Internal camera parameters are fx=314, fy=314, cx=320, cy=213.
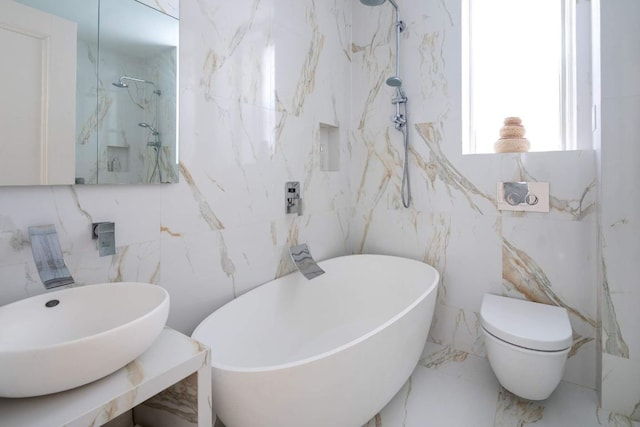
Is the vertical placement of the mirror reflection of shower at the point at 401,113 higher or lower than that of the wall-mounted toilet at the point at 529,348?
higher

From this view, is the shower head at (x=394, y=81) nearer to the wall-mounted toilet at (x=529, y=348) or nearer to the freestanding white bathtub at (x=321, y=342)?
the freestanding white bathtub at (x=321, y=342)

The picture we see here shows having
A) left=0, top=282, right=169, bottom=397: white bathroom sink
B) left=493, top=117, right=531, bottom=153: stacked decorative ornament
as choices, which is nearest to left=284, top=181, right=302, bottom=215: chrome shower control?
left=0, top=282, right=169, bottom=397: white bathroom sink

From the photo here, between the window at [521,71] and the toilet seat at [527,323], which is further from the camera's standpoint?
the window at [521,71]

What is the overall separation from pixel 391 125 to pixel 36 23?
2038 mm

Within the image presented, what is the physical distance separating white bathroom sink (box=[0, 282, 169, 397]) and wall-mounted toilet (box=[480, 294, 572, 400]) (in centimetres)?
154

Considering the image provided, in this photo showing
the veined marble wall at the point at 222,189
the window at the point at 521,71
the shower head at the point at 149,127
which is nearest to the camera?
the veined marble wall at the point at 222,189

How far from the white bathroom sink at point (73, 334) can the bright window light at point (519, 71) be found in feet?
7.03

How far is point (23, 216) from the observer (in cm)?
101

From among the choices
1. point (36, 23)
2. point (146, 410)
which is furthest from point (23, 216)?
point (146, 410)

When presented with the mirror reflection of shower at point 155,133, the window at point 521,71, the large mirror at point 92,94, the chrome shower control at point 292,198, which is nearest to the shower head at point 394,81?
the window at point 521,71

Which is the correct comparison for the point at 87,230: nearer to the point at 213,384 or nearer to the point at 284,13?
the point at 213,384

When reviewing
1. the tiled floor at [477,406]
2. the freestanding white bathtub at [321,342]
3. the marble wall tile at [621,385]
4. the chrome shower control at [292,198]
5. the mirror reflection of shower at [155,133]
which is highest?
the mirror reflection of shower at [155,133]

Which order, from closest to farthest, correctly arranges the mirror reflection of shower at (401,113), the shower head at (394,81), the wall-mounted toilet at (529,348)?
→ the wall-mounted toilet at (529,348) < the shower head at (394,81) < the mirror reflection of shower at (401,113)

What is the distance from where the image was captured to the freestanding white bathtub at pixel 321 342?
41.1 inches
